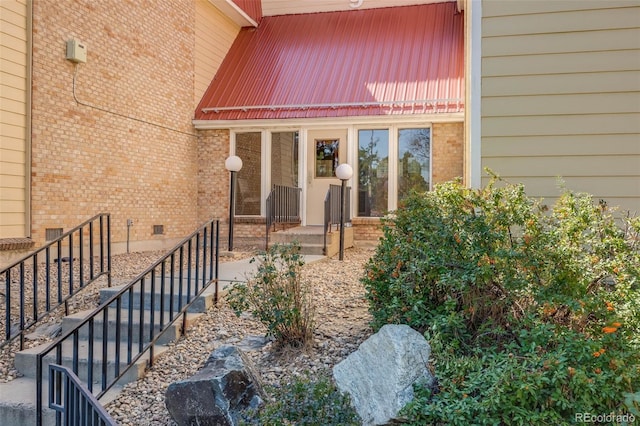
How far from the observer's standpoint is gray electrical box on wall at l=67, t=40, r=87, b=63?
7762mm

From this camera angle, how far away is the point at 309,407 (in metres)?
2.90

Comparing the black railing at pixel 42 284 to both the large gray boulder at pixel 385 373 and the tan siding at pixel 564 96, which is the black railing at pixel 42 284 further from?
the tan siding at pixel 564 96

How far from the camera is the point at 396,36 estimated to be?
12.1 metres

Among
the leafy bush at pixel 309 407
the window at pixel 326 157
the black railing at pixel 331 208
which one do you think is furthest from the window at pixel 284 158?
the leafy bush at pixel 309 407

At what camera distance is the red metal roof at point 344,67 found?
1053 cm

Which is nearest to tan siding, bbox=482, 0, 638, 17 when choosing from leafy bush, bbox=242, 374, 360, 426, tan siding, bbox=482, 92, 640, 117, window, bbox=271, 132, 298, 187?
tan siding, bbox=482, 92, 640, 117

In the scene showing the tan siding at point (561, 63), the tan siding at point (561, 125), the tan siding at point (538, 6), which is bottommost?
the tan siding at point (561, 125)

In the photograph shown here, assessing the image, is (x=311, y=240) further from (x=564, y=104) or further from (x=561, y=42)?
(x=561, y=42)

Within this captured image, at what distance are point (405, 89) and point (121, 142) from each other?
18.7 feet

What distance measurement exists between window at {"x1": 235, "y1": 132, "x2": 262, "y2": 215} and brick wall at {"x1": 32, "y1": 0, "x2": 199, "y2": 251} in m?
1.05

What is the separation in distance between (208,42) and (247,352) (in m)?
9.67

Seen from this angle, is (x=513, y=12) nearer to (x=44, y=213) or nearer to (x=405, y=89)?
(x=405, y=89)

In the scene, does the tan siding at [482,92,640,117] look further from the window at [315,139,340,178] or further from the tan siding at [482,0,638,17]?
the window at [315,139,340,178]
